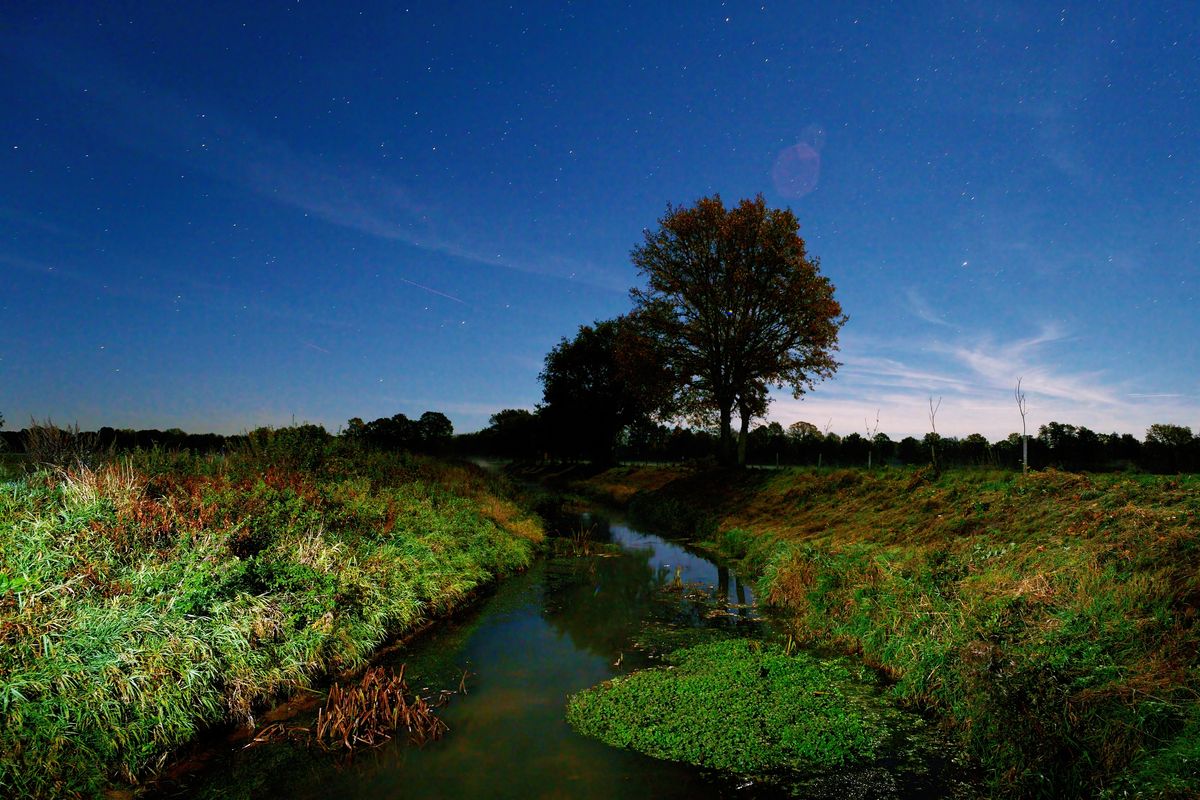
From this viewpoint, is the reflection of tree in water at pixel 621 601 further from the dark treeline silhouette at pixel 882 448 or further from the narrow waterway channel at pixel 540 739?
the dark treeline silhouette at pixel 882 448

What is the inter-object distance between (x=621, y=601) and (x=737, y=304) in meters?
19.9

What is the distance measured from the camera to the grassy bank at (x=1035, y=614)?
528 centimetres

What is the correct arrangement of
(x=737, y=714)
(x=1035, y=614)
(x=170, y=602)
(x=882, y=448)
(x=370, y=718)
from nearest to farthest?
(x=170, y=602)
(x=370, y=718)
(x=1035, y=614)
(x=737, y=714)
(x=882, y=448)

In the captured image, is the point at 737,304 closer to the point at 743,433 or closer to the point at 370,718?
the point at 743,433

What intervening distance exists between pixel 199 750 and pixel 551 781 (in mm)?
3858

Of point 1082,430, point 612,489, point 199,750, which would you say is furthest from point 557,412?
point 199,750

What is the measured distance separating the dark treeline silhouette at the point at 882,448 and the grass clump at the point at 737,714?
10539 mm

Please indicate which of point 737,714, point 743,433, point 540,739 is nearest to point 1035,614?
point 737,714

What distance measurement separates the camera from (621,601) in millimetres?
13859

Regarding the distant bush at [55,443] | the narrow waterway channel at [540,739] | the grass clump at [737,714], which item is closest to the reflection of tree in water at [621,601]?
the narrow waterway channel at [540,739]

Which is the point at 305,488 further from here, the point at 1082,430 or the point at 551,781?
the point at 1082,430

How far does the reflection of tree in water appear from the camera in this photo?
1159cm

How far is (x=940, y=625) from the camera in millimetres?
8094

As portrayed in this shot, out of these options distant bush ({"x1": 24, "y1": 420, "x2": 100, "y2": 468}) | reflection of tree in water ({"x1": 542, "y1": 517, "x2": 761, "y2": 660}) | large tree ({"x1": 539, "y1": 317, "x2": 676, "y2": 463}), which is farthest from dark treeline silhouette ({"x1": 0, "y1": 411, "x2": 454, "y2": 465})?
large tree ({"x1": 539, "y1": 317, "x2": 676, "y2": 463})
